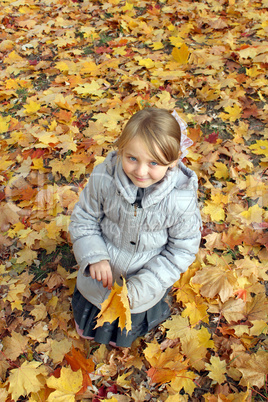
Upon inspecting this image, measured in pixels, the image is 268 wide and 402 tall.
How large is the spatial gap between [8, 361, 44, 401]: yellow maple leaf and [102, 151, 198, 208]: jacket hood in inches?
A: 48.9

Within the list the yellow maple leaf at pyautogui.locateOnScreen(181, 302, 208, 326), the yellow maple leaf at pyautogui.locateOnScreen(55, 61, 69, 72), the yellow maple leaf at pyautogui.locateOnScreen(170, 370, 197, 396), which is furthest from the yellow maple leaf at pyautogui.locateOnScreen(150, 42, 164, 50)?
the yellow maple leaf at pyautogui.locateOnScreen(170, 370, 197, 396)

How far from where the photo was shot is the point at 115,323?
2004 millimetres

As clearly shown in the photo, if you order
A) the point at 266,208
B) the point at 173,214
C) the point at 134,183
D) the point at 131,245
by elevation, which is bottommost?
the point at 266,208

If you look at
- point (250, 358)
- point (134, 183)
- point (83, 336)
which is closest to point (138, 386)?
point (83, 336)

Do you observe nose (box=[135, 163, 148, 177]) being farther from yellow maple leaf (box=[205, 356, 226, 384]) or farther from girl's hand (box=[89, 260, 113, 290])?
yellow maple leaf (box=[205, 356, 226, 384])

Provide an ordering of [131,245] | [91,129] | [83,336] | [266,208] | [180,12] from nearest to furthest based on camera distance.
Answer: [131,245]
[83,336]
[266,208]
[91,129]
[180,12]

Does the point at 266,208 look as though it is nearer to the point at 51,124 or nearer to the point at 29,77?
the point at 51,124

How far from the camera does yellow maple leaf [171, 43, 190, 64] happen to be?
12.8ft

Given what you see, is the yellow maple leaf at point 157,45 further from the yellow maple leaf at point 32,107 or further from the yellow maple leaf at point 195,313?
the yellow maple leaf at point 195,313

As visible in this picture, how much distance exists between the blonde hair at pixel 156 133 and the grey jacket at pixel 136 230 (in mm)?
176

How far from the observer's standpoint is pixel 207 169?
2.95m

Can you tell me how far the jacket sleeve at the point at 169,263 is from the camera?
175cm

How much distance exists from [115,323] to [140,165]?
1078 millimetres

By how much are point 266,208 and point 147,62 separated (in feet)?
7.89
